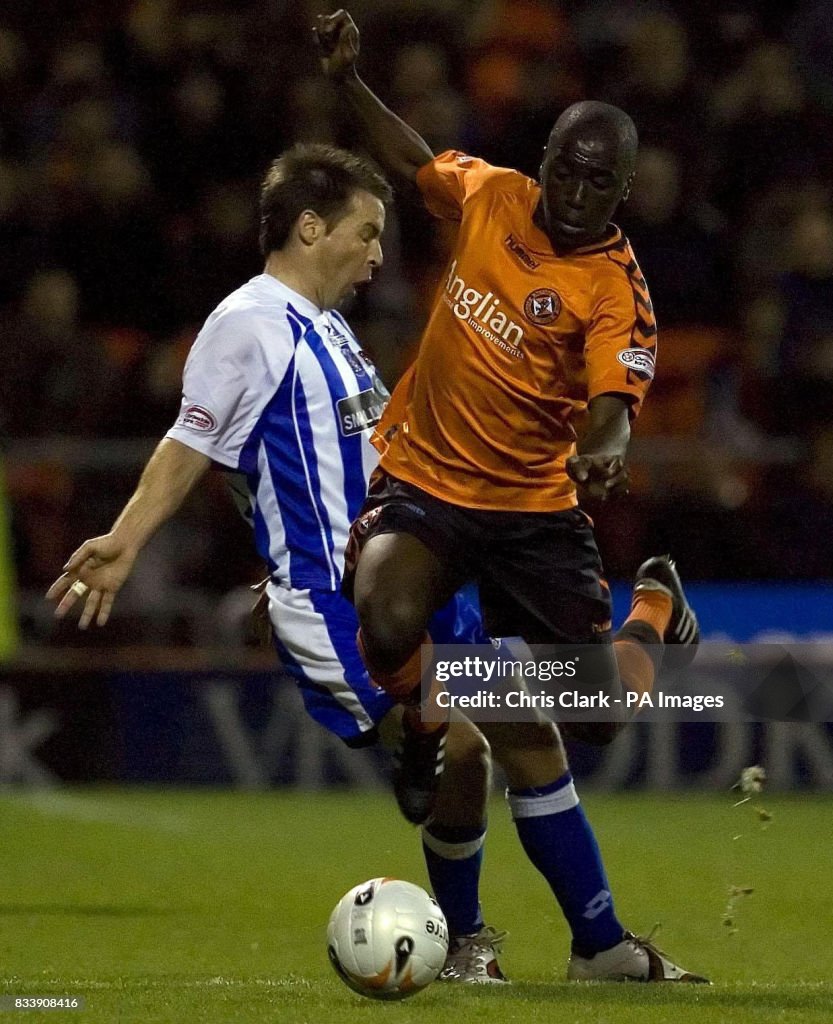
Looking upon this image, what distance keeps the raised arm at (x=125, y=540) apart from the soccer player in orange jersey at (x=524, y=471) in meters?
0.46

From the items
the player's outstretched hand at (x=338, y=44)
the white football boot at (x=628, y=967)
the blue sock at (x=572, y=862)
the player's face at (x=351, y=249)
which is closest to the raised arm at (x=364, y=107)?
the player's outstretched hand at (x=338, y=44)

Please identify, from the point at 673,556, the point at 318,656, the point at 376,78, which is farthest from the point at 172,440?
the point at 376,78

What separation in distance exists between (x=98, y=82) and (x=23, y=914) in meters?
6.35

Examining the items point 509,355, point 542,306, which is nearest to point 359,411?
point 509,355

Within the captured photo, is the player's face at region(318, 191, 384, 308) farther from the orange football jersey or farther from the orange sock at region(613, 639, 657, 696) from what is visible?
the orange sock at region(613, 639, 657, 696)

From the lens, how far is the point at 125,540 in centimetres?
493

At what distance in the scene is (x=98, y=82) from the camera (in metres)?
11.7

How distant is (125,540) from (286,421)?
27.2 inches

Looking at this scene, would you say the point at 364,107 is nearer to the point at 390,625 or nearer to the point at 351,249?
the point at 351,249

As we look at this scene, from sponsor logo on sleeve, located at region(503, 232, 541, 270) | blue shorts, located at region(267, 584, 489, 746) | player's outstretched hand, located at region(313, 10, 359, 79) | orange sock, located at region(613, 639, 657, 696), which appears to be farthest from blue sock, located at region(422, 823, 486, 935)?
player's outstretched hand, located at region(313, 10, 359, 79)

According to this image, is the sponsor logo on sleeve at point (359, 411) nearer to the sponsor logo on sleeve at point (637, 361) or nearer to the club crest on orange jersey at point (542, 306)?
the club crest on orange jersey at point (542, 306)

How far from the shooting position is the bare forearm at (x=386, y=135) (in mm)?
5492

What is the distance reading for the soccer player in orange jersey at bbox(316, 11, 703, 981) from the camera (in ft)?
16.3

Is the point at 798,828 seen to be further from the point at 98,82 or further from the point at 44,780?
the point at 98,82
